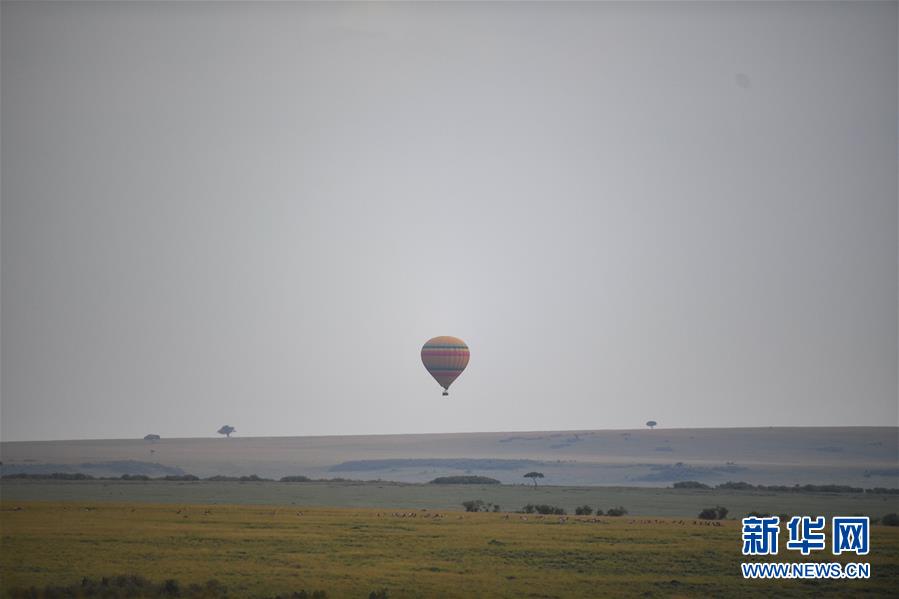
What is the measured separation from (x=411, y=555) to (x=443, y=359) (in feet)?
192

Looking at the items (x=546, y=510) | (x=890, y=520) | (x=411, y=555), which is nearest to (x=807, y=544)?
(x=890, y=520)

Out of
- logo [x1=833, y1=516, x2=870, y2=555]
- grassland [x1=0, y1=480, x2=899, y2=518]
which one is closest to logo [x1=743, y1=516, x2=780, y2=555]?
logo [x1=833, y1=516, x2=870, y2=555]

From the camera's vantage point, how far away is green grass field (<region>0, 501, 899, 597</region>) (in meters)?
50.2

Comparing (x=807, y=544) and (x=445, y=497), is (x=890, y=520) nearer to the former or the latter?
(x=807, y=544)

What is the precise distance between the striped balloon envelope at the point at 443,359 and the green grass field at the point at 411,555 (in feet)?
135

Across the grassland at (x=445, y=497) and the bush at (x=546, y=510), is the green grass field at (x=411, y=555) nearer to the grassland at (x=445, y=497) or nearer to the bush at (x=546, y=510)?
the bush at (x=546, y=510)

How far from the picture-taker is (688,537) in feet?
207

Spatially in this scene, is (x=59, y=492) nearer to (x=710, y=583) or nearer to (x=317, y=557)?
(x=317, y=557)

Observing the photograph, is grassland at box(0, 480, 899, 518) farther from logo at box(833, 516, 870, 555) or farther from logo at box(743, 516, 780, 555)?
logo at box(743, 516, 780, 555)

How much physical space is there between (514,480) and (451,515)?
9001 cm

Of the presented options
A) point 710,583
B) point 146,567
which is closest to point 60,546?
point 146,567

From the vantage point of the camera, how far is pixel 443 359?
11488cm

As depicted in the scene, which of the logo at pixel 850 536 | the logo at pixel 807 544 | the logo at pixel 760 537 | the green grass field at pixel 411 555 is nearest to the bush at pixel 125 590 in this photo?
the green grass field at pixel 411 555

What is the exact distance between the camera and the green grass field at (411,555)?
5019 cm
